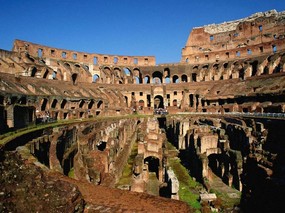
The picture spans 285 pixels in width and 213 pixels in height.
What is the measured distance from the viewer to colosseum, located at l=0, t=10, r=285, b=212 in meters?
7.20

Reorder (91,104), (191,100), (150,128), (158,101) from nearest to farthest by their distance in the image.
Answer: (150,128) → (91,104) → (191,100) → (158,101)

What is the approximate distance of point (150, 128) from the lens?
31.9 m

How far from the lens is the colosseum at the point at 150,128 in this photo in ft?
23.6

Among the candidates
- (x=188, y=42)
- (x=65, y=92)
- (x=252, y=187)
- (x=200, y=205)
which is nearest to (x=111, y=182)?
(x=200, y=205)

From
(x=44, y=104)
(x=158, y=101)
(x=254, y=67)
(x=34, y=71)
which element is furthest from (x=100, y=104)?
(x=254, y=67)

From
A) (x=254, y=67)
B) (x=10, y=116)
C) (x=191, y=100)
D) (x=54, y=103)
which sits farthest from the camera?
(x=191, y=100)

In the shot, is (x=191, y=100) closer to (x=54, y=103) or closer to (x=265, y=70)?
(x=265, y=70)

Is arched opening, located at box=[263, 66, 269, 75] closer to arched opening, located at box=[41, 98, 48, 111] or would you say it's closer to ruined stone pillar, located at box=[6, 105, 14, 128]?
arched opening, located at box=[41, 98, 48, 111]

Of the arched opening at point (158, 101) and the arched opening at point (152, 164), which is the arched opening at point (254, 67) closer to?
the arched opening at point (158, 101)

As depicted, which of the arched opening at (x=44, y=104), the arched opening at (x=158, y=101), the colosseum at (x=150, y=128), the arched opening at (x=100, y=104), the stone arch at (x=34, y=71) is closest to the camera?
the colosseum at (x=150, y=128)

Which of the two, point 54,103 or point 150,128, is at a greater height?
point 54,103

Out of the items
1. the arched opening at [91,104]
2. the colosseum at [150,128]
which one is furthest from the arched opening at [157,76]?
the arched opening at [91,104]

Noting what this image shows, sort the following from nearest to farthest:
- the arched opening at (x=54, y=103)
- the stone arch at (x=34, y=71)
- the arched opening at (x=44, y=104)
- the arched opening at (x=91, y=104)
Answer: the arched opening at (x=44, y=104), the arched opening at (x=54, y=103), the arched opening at (x=91, y=104), the stone arch at (x=34, y=71)

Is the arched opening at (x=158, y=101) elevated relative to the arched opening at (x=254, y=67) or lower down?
lower down
